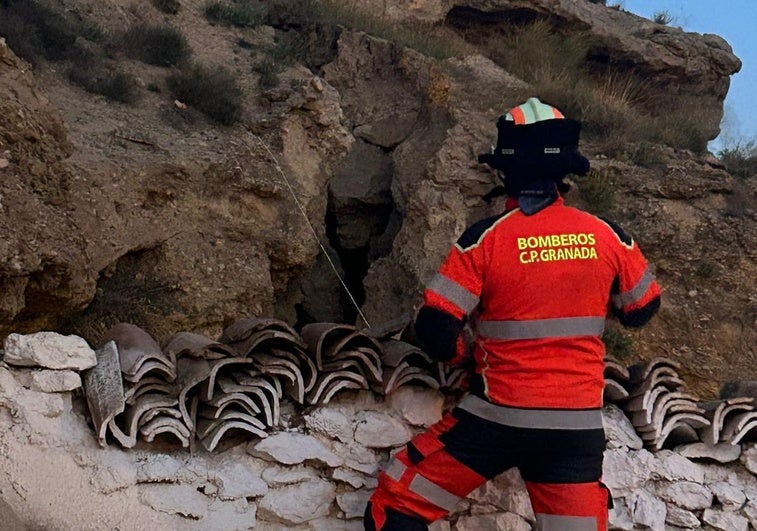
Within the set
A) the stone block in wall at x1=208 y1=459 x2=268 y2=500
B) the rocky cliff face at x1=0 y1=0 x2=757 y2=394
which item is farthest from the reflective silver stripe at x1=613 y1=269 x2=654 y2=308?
the rocky cliff face at x1=0 y1=0 x2=757 y2=394

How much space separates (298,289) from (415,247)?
4.28ft

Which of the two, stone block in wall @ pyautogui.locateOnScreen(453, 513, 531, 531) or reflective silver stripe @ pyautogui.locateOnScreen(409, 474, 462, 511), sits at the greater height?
reflective silver stripe @ pyautogui.locateOnScreen(409, 474, 462, 511)

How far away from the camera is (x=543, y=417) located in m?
2.76

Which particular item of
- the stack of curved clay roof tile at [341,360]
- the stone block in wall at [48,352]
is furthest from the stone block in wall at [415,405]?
the stone block in wall at [48,352]

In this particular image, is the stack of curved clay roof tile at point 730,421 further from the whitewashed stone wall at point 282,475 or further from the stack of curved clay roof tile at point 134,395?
the stack of curved clay roof tile at point 134,395

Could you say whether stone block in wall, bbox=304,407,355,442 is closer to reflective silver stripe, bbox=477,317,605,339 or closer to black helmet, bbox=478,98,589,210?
reflective silver stripe, bbox=477,317,605,339

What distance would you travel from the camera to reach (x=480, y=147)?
8852 millimetres

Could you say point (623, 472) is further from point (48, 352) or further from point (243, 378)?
point (48, 352)

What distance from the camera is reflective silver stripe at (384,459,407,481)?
291cm

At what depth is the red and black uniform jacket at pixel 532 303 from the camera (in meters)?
2.80

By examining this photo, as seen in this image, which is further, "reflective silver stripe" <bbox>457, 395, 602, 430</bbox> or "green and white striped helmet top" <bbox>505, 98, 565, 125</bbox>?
"green and white striped helmet top" <bbox>505, 98, 565, 125</bbox>

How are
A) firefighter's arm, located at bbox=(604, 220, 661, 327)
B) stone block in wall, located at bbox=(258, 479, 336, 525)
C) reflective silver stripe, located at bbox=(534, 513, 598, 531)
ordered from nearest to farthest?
reflective silver stripe, located at bbox=(534, 513, 598, 531)
firefighter's arm, located at bbox=(604, 220, 661, 327)
stone block in wall, located at bbox=(258, 479, 336, 525)

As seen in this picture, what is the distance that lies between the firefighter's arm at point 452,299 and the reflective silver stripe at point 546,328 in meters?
0.13

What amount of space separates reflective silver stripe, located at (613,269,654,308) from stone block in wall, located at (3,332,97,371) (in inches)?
76.0
